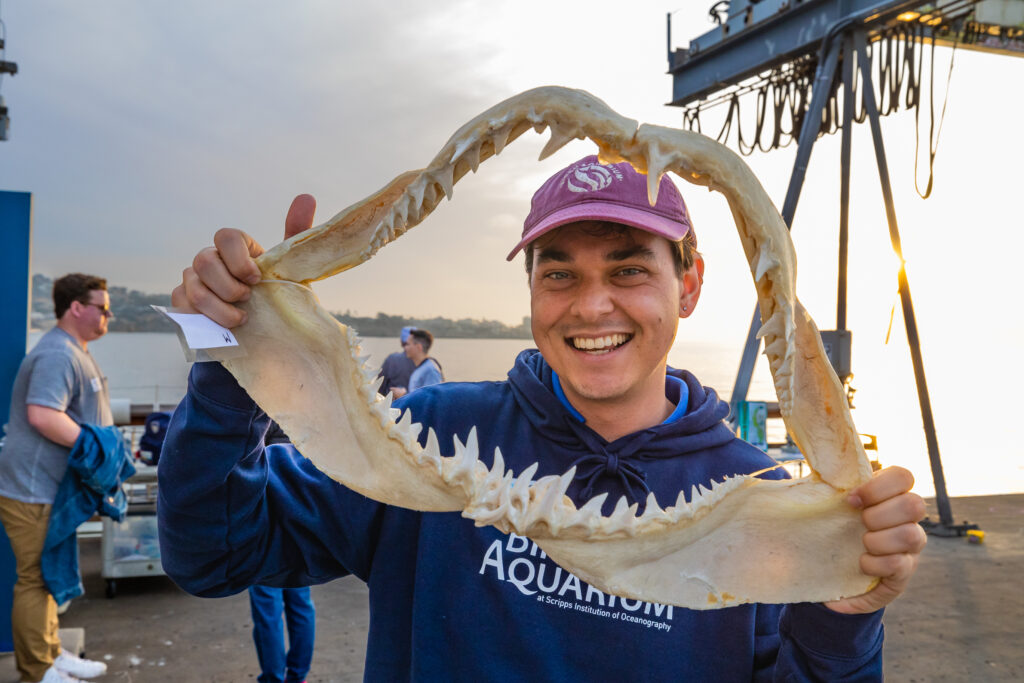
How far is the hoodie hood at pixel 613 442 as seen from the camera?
1680mm

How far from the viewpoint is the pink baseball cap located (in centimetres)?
154

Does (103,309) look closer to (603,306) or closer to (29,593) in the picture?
(29,593)

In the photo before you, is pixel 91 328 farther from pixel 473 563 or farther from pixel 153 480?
pixel 473 563

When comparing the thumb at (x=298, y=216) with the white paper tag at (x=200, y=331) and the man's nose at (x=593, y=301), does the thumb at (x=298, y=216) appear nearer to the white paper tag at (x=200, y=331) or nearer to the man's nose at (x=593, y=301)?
the white paper tag at (x=200, y=331)

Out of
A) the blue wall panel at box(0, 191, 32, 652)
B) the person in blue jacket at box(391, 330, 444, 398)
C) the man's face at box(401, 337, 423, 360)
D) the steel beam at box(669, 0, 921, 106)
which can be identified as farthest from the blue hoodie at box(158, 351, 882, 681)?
the steel beam at box(669, 0, 921, 106)

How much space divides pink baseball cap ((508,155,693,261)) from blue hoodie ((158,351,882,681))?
1.51ft

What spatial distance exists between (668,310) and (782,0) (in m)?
6.47

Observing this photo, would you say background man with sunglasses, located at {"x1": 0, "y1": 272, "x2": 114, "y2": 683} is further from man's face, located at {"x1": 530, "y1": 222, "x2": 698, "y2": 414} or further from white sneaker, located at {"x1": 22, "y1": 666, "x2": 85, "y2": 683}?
man's face, located at {"x1": 530, "y1": 222, "x2": 698, "y2": 414}

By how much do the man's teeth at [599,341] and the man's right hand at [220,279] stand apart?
0.73 meters

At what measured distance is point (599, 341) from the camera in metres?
1.64

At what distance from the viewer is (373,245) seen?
1353mm

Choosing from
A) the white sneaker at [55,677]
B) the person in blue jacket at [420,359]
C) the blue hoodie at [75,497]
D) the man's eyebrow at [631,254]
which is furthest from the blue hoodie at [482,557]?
the person in blue jacket at [420,359]

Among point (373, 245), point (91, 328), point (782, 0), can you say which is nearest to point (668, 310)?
point (373, 245)

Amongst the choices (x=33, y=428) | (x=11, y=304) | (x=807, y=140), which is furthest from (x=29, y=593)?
(x=807, y=140)
